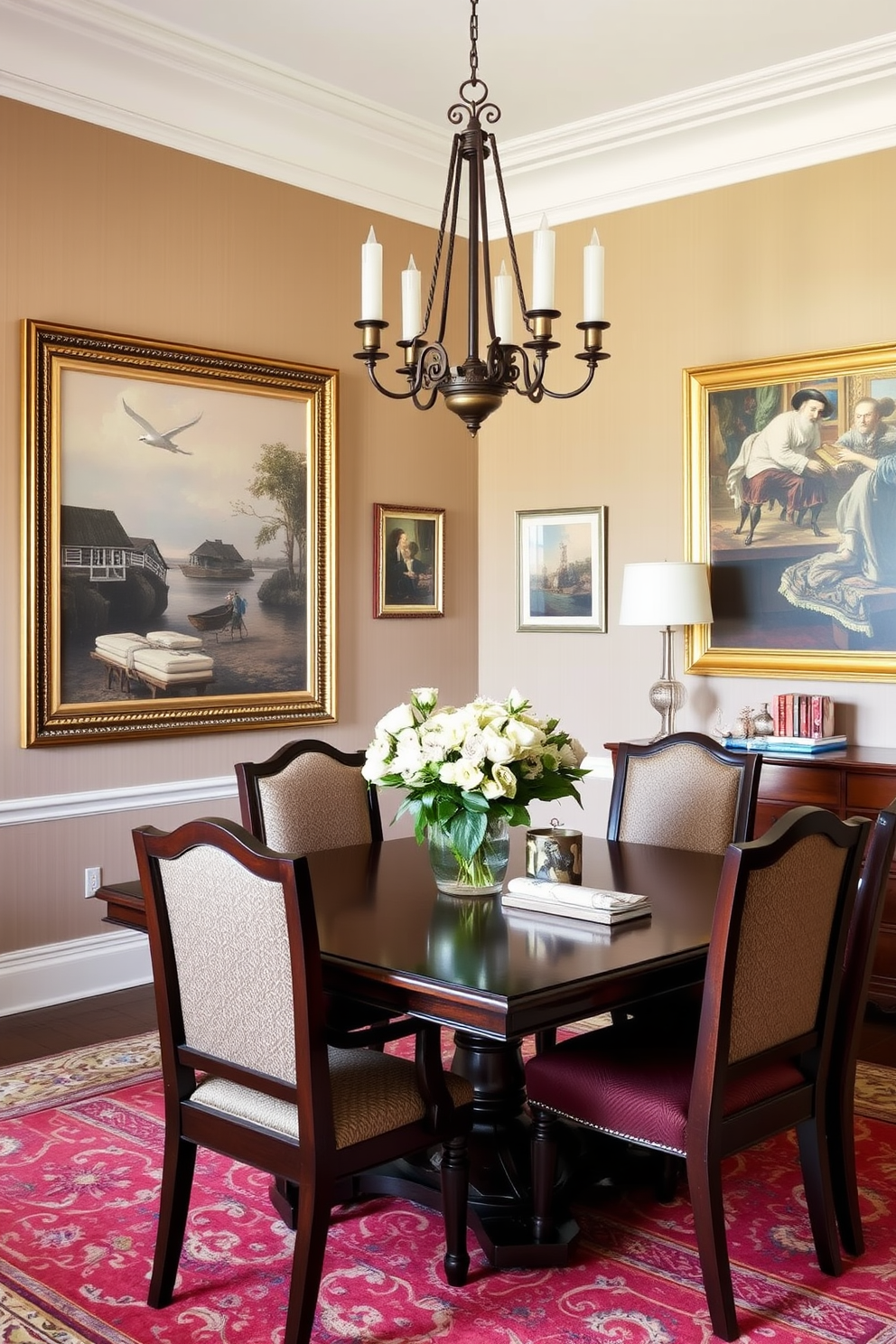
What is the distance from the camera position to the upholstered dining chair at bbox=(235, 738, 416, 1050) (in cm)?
366

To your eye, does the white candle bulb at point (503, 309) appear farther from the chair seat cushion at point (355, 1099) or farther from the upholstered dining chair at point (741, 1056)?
the chair seat cushion at point (355, 1099)

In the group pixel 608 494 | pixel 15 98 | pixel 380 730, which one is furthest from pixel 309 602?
pixel 380 730

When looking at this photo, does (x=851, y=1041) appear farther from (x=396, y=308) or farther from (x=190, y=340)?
(x=396, y=308)

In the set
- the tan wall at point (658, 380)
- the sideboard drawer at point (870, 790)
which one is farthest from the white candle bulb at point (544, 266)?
the tan wall at point (658, 380)

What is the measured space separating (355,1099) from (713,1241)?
2.42 feet

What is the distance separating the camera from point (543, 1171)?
2.78 meters

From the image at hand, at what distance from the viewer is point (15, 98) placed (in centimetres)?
451

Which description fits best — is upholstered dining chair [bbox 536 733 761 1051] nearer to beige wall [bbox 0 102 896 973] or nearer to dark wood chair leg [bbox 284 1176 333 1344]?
dark wood chair leg [bbox 284 1176 333 1344]

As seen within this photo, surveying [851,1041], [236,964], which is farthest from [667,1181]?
[236,964]

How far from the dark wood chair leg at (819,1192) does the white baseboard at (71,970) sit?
2.99 meters

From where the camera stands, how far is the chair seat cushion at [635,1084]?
2.53m

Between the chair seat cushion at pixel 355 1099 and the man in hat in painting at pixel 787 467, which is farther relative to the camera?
the man in hat in painting at pixel 787 467

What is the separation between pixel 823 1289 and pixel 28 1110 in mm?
2259

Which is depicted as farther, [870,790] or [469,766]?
[870,790]
